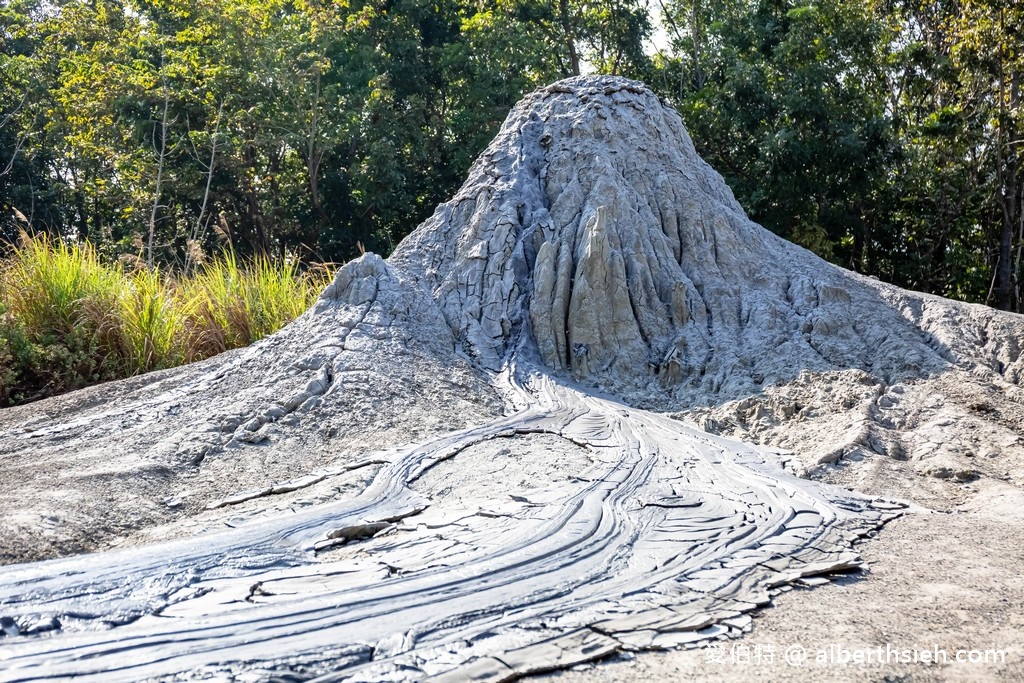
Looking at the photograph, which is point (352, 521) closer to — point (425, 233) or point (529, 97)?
point (425, 233)

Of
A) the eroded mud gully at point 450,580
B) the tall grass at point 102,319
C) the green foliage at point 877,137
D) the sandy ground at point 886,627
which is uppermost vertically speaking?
Answer: the green foliage at point 877,137

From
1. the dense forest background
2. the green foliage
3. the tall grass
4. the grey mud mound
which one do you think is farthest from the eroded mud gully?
the green foliage

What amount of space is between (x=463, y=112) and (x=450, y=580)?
504 inches

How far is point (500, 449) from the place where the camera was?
4.53m

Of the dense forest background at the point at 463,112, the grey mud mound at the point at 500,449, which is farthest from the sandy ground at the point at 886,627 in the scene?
the dense forest background at the point at 463,112

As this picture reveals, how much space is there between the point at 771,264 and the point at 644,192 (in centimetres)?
104

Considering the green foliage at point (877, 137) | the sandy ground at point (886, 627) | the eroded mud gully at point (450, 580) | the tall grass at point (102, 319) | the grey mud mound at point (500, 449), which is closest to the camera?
the sandy ground at point (886, 627)

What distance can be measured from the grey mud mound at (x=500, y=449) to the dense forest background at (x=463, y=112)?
6.56m

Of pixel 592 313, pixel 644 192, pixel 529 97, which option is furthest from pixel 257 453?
pixel 529 97

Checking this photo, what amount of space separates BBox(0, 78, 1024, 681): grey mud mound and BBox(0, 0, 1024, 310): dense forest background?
21.5 ft

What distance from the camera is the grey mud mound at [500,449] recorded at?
2.67m

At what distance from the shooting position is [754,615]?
8.95ft

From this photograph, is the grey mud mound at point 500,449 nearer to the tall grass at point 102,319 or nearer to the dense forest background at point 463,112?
the tall grass at point 102,319

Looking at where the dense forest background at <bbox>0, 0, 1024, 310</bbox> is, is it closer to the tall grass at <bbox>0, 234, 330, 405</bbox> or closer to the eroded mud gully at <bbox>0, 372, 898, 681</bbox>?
the tall grass at <bbox>0, 234, 330, 405</bbox>
